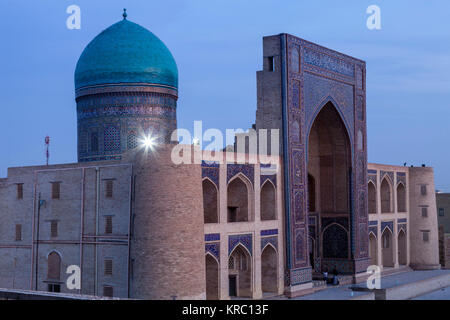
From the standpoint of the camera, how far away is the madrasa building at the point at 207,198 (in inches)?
570

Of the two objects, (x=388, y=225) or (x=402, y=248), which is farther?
(x=402, y=248)

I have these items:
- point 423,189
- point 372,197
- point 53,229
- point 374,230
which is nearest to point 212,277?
point 53,229

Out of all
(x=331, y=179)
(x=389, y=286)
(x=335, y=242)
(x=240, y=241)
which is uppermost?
(x=331, y=179)

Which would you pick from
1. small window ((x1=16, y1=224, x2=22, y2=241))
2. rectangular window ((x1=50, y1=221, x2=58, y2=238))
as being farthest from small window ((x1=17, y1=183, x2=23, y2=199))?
rectangular window ((x1=50, y1=221, x2=58, y2=238))

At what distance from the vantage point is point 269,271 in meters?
18.3

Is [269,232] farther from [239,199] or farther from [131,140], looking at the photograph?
[131,140]

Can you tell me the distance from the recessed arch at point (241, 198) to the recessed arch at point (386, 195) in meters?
10.0

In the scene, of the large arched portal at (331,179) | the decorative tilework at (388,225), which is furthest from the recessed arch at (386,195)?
the large arched portal at (331,179)

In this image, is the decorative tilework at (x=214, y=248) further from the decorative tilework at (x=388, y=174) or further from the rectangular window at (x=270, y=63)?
the decorative tilework at (x=388, y=174)

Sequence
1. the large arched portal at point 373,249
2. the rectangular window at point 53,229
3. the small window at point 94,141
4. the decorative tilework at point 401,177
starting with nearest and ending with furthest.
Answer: the rectangular window at point 53,229, the small window at point 94,141, the large arched portal at point 373,249, the decorative tilework at point 401,177

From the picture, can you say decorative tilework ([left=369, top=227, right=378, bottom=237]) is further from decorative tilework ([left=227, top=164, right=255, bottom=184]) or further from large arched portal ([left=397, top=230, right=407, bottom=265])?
decorative tilework ([left=227, top=164, right=255, bottom=184])

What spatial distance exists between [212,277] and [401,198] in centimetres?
1355

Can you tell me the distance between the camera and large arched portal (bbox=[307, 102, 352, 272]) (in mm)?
22469
